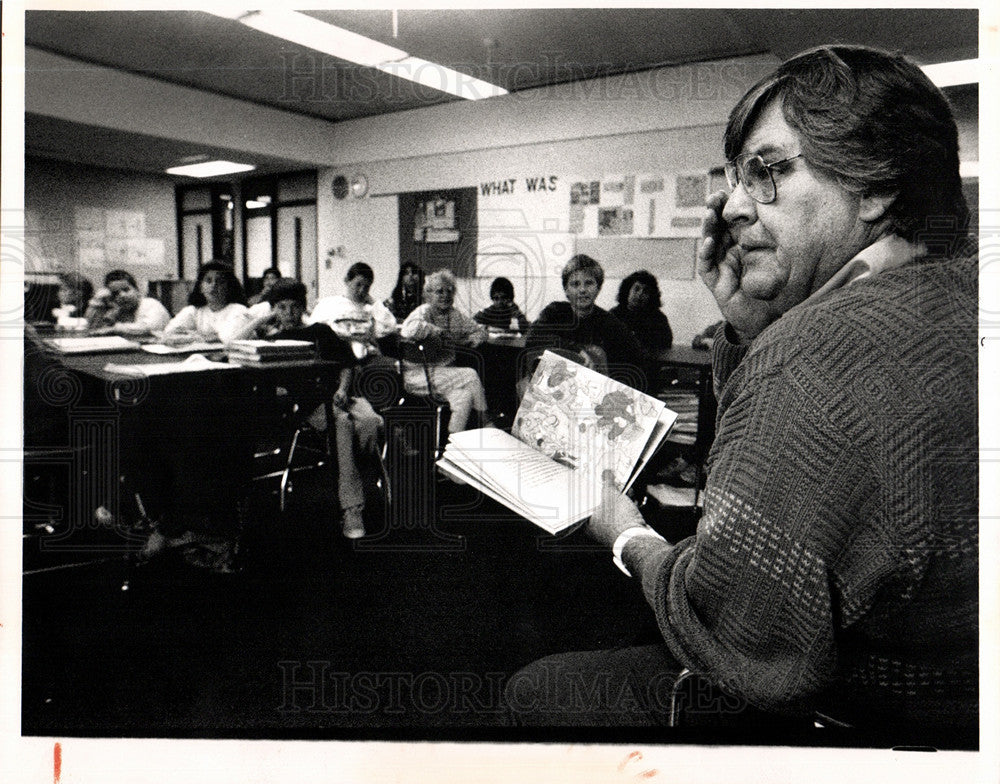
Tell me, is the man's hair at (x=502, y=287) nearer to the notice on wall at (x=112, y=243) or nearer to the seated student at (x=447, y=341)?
the seated student at (x=447, y=341)

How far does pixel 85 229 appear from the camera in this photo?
118 cm

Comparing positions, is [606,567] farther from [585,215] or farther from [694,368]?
[585,215]

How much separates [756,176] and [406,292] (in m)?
0.59

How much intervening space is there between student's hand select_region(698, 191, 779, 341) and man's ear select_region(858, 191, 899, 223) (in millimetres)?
195

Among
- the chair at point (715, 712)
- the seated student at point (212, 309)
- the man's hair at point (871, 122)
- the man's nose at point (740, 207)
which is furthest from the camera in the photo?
the seated student at point (212, 309)

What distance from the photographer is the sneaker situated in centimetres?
120

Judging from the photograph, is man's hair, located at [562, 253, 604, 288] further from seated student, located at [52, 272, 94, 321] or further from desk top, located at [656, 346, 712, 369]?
seated student, located at [52, 272, 94, 321]

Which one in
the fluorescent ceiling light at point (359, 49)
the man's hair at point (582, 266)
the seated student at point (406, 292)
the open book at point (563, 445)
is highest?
the fluorescent ceiling light at point (359, 49)

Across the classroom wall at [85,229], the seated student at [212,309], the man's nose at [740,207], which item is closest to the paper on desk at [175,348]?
the seated student at [212,309]

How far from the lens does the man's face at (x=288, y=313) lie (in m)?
1.25

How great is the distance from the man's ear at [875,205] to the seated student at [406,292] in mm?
670

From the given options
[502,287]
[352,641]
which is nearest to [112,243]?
[502,287]

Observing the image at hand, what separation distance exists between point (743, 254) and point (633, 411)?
284mm

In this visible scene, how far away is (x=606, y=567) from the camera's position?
116cm
